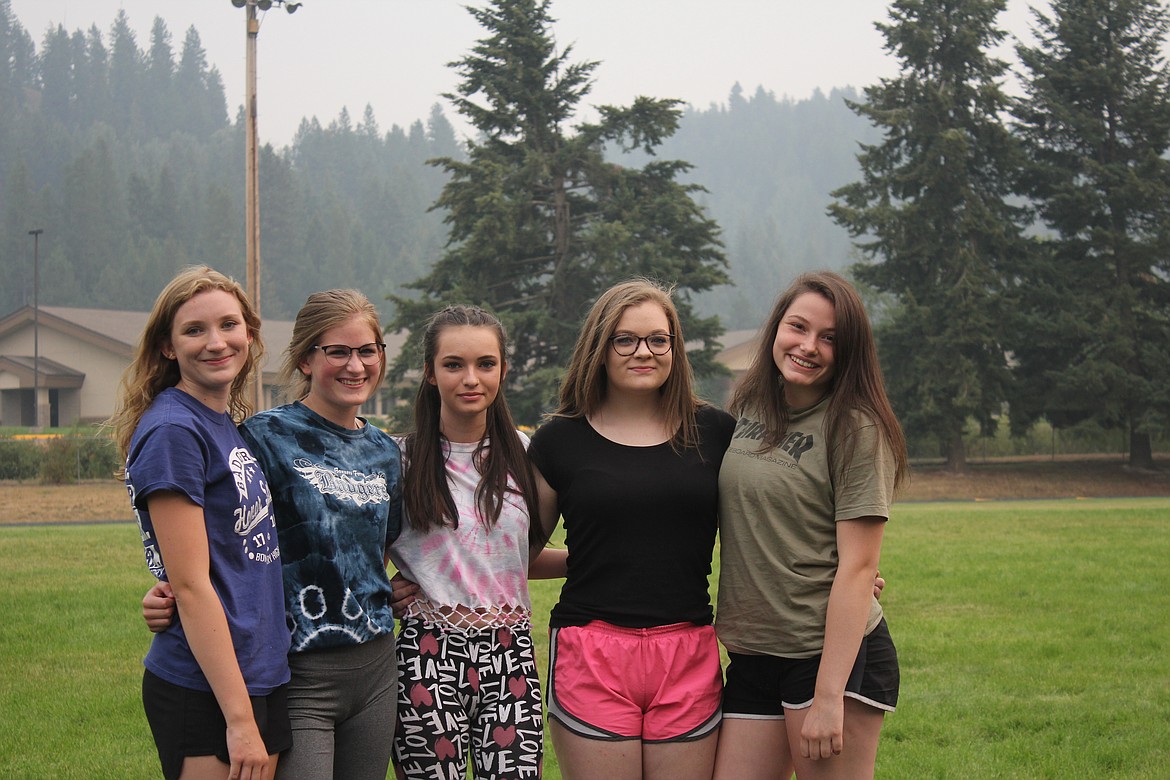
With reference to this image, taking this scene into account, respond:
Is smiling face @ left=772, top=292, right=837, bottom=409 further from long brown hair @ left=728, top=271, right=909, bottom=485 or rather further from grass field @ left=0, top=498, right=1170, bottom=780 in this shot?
grass field @ left=0, top=498, right=1170, bottom=780

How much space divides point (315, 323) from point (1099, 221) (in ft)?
113

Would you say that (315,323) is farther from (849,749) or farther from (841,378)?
(849,749)

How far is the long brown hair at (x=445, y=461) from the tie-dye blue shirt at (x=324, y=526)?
0.56 ft

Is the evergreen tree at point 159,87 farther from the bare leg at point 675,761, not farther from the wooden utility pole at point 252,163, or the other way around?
the bare leg at point 675,761

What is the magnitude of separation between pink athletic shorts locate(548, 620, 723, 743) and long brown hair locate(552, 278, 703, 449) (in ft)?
2.02

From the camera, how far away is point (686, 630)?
3297 mm

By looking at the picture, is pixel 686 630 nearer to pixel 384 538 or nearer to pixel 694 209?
pixel 384 538

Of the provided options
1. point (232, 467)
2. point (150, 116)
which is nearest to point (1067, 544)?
point (232, 467)

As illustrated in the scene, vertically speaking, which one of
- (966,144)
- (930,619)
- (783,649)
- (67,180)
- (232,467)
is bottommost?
(930,619)

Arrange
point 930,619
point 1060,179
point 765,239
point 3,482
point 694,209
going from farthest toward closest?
point 765,239 < point 1060,179 < point 694,209 < point 3,482 < point 930,619

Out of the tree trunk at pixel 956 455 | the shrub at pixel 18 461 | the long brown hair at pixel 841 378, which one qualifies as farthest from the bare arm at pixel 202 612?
the tree trunk at pixel 956 455

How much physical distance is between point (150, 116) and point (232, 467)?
167 m

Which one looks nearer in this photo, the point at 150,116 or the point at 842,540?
the point at 842,540

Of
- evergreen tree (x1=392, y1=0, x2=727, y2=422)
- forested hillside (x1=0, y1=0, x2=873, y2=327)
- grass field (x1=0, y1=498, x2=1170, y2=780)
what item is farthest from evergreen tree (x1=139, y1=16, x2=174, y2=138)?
grass field (x1=0, y1=498, x2=1170, y2=780)
